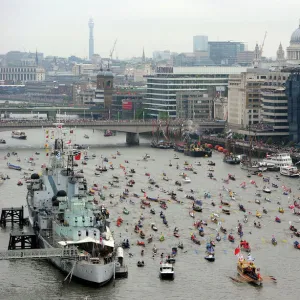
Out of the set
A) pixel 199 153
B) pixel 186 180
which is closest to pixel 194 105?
pixel 199 153

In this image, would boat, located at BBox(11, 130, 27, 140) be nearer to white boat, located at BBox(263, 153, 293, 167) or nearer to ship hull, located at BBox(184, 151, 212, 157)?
ship hull, located at BBox(184, 151, 212, 157)


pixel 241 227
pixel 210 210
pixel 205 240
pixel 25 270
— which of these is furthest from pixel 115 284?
pixel 210 210

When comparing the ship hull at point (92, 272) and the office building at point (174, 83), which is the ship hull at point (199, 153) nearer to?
the office building at point (174, 83)

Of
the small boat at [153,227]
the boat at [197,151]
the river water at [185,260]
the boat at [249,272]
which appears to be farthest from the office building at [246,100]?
the boat at [249,272]

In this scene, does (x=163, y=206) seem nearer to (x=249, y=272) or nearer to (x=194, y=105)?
(x=249, y=272)

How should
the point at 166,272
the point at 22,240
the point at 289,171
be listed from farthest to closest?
the point at 289,171 → the point at 22,240 → the point at 166,272

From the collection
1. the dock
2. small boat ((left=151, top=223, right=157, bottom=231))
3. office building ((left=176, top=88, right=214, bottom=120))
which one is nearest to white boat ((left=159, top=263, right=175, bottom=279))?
the dock
